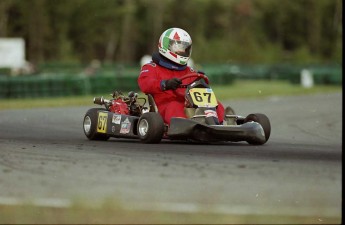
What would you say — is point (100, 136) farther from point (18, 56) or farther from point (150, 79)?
point (18, 56)

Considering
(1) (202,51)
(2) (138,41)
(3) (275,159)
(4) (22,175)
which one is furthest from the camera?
(2) (138,41)

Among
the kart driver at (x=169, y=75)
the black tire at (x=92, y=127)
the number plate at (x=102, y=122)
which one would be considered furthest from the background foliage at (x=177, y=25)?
the kart driver at (x=169, y=75)

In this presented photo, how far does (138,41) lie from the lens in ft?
326

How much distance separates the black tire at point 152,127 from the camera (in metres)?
11.1

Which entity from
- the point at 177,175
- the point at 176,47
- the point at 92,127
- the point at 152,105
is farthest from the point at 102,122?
the point at 177,175

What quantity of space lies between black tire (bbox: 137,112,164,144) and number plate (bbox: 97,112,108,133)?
0.99 meters

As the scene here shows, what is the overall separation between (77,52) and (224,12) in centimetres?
2300

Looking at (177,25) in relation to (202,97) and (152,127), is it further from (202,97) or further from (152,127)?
(152,127)

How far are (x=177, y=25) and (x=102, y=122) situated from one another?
80.1m

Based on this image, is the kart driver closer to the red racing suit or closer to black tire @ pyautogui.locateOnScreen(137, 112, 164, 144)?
the red racing suit

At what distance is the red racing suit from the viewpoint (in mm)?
11555

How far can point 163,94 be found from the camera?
462 inches

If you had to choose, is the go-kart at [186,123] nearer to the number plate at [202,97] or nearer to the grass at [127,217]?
the number plate at [202,97]

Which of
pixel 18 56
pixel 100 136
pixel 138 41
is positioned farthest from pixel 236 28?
pixel 100 136
